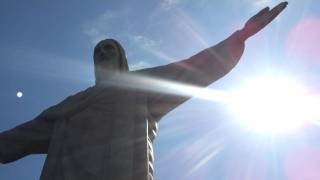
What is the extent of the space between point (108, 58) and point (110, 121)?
1630mm

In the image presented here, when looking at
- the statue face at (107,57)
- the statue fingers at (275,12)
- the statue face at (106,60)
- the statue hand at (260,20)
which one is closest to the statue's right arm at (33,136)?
the statue face at (106,60)

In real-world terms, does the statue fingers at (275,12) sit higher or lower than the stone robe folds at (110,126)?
higher

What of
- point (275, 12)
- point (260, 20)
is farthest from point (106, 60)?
point (275, 12)

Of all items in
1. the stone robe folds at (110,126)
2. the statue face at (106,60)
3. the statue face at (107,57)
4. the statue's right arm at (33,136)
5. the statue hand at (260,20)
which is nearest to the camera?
the stone robe folds at (110,126)

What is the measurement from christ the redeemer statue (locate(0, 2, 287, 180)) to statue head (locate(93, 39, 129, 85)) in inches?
0.8

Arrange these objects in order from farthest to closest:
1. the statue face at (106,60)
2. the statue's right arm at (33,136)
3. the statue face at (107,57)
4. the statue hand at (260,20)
→ the statue face at (107,57) → the statue face at (106,60) → the statue's right arm at (33,136) → the statue hand at (260,20)

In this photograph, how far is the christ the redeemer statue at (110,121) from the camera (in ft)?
23.0

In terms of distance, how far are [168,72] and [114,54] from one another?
1.21 meters

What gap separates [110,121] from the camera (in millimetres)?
7633

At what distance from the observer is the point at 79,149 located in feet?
23.9

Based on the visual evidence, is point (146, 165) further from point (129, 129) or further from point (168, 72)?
point (168, 72)

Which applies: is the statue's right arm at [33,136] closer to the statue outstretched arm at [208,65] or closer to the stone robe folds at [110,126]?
the stone robe folds at [110,126]

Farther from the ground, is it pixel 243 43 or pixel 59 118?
pixel 243 43

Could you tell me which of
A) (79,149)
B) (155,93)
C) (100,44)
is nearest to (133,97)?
(155,93)
